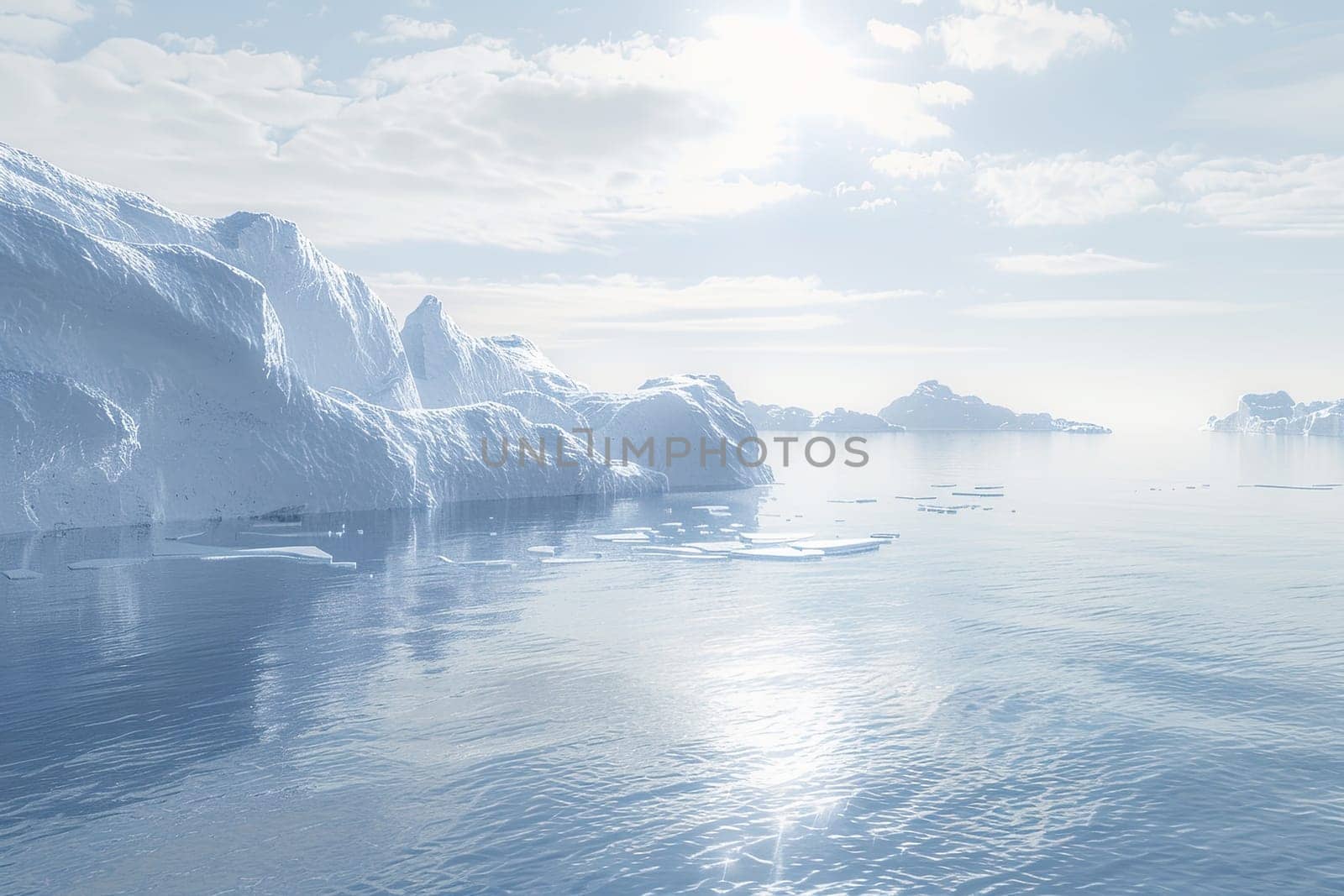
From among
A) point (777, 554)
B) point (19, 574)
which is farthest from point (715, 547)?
point (19, 574)

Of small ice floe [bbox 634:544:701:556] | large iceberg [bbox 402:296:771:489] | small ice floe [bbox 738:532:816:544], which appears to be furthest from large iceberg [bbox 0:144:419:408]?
small ice floe [bbox 738:532:816:544]

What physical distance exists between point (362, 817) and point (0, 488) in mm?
41612

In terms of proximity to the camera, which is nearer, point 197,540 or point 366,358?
point 197,540

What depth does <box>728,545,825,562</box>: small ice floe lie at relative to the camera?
45.4m

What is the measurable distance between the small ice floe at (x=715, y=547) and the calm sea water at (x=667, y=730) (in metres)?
6.80

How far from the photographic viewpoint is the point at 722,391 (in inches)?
4589

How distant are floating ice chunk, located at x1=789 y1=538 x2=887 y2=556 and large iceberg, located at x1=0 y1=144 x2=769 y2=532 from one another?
31.2 metres

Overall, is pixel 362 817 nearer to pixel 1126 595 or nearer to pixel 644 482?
pixel 1126 595

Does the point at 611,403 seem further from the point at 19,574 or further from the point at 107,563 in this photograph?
the point at 19,574

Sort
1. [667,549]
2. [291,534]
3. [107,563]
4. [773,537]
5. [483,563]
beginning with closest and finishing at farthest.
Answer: [107,563], [483,563], [667,549], [291,534], [773,537]

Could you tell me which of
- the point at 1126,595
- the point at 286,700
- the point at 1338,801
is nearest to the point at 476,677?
the point at 286,700

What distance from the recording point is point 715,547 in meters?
48.9

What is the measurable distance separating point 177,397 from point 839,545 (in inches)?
1489

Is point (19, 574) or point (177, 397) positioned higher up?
point (177, 397)
